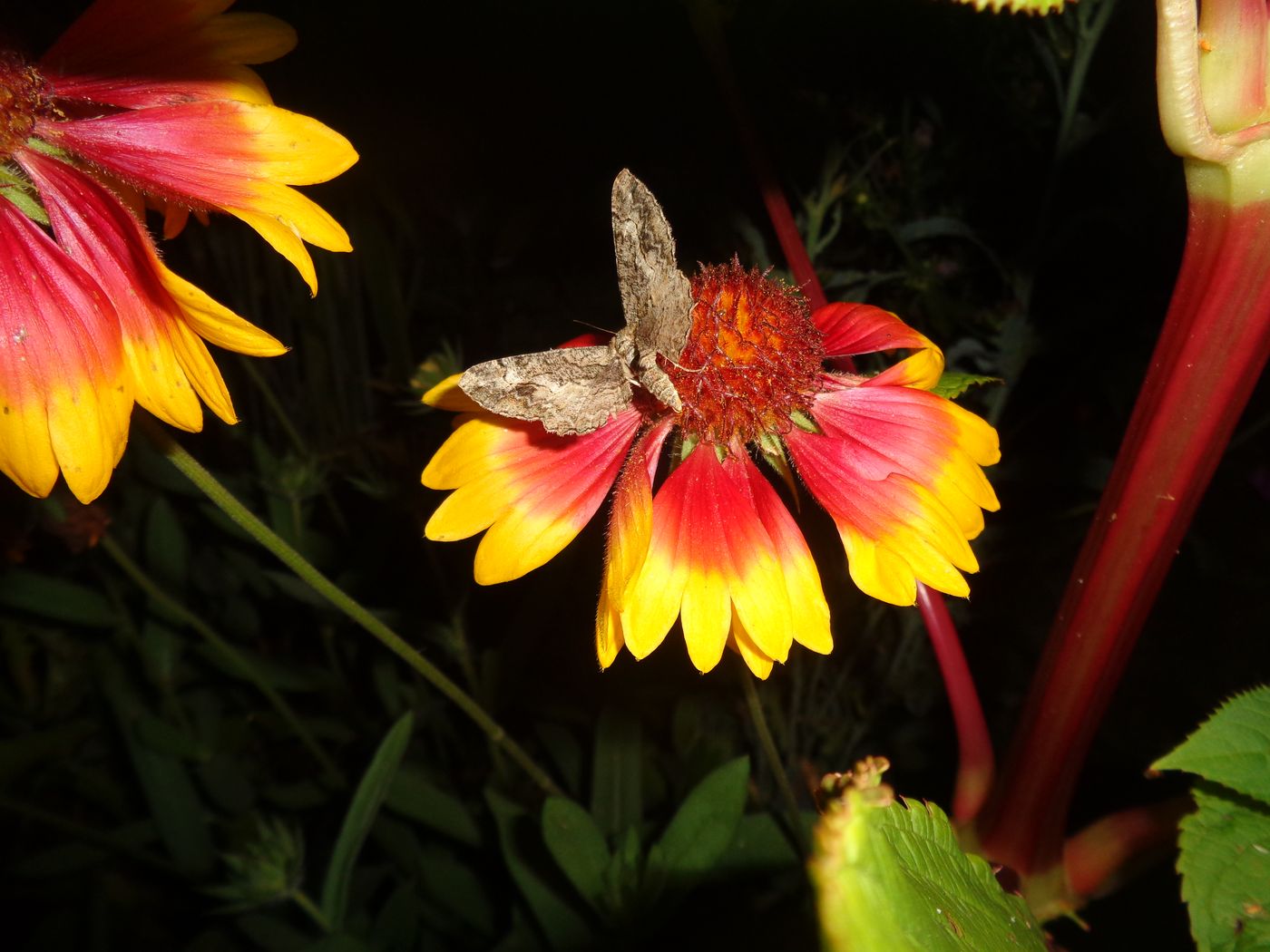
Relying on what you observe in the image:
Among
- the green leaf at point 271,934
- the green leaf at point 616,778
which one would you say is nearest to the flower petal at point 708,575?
the green leaf at point 616,778

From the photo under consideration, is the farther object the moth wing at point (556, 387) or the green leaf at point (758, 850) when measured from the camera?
the green leaf at point (758, 850)

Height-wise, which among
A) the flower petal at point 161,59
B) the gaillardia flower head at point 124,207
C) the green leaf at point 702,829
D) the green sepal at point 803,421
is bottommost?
the green leaf at point 702,829

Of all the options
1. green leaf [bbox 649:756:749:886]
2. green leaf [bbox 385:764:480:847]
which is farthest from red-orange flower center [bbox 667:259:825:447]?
green leaf [bbox 385:764:480:847]

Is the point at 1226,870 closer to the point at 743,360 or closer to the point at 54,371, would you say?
the point at 743,360

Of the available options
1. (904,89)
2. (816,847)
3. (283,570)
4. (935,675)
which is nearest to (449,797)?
(283,570)

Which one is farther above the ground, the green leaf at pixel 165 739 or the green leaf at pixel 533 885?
Result: the green leaf at pixel 165 739

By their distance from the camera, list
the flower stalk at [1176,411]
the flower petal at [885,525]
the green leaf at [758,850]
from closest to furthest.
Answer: the flower stalk at [1176,411] < the flower petal at [885,525] < the green leaf at [758,850]

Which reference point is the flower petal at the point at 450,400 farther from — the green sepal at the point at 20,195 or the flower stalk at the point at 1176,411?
the flower stalk at the point at 1176,411

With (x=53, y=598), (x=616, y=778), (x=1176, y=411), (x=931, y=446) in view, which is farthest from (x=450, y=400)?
(x=53, y=598)

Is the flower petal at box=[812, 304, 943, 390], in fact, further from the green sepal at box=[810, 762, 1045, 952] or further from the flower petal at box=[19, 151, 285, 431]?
the flower petal at box=[19, 151, 285, 431]
